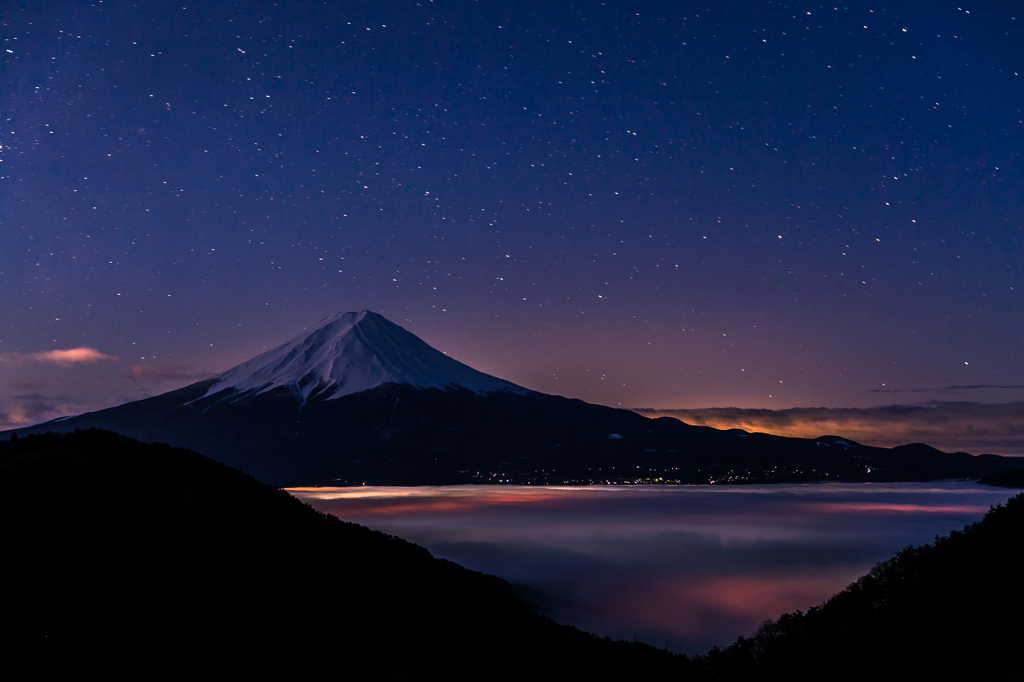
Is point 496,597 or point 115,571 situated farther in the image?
point 496,597

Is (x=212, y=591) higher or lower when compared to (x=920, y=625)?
lower

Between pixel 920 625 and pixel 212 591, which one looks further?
pixel 212 591

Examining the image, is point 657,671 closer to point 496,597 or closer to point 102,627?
point 102,627

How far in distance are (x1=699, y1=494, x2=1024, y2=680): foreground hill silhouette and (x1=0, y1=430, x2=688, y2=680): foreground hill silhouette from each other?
13.5ft

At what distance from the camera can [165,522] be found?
105 ft

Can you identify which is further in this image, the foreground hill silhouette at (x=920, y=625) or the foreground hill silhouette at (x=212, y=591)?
the foreground hill silhouette at (x=212, y=591)

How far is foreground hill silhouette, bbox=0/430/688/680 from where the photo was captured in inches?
966

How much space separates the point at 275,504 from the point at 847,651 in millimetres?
30258

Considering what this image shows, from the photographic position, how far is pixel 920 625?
21406 millimetres

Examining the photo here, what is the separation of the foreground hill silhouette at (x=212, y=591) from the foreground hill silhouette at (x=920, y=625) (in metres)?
4.12

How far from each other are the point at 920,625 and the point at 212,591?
25497 mm

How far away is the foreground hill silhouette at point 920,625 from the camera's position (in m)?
18.3

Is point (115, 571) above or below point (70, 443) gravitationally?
below

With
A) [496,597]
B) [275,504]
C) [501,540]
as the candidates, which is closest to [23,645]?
[275,504]
